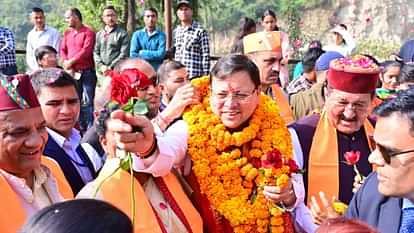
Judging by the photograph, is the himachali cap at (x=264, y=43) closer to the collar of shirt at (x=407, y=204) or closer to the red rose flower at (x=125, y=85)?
the collar of shirt at (x=407, y=204)

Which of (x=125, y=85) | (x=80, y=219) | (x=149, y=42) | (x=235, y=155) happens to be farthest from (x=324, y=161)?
(x=149, y=42)

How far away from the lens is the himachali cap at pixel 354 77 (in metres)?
3.89

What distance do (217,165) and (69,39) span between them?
23.8 feet

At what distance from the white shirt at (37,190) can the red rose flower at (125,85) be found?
1.87 ft

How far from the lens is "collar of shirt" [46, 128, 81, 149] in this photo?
3.70 m

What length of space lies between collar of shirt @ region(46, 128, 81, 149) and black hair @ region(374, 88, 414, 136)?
1.76m

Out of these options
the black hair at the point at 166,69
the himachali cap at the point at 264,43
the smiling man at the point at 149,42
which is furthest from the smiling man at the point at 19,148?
the smiling man at the point at 149,42

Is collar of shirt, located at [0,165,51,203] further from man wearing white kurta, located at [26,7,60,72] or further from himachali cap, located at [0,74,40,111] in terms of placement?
man wearing white kurta, located at [26,7,60,72]

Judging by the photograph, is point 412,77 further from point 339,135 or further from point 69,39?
point 69,39

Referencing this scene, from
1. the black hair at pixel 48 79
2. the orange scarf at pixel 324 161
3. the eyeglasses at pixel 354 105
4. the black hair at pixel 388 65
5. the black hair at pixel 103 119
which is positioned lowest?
the orange scarf at pixel 324 161

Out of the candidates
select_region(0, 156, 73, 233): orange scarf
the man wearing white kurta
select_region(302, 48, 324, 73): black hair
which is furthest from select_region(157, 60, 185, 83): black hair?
the man wearing white kurta

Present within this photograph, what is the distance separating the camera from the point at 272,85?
530 centimetres

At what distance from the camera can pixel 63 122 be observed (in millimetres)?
3861

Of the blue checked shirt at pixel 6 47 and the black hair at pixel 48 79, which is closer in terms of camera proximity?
the black hair at pixel 48 79
